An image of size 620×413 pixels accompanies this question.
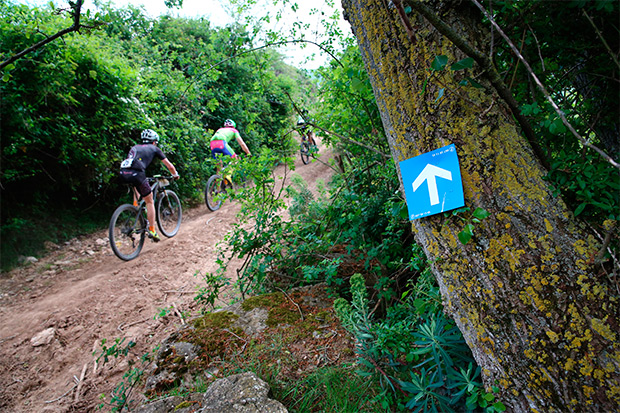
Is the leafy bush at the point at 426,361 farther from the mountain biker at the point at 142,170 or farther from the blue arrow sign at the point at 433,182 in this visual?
the mountain biker at the point at 142,170

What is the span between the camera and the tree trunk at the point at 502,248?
1006 mm

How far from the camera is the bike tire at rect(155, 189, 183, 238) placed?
20.6 ft

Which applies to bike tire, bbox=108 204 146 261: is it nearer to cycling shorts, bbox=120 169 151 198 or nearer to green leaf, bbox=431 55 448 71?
cycling shorts, bbox=120 169 151 198

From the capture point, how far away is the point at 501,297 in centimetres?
113

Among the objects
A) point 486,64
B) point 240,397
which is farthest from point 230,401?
point 486,64

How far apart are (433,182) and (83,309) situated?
4.58 metres

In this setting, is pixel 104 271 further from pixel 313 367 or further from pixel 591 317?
pixel 591 317

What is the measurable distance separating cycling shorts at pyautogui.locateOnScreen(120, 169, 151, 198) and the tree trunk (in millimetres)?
5062

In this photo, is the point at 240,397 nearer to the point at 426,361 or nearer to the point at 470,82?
the point at 426,361

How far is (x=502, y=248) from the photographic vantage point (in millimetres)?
1128

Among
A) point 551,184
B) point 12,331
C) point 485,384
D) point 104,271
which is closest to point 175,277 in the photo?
point 104,271

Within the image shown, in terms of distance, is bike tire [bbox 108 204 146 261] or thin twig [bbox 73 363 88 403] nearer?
thin twig [bbox 73 363 88 403]

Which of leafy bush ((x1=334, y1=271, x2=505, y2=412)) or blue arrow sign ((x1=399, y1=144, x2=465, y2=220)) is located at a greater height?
blue arrow sign ((x1=399, y1=144, x2=465, y2=220))

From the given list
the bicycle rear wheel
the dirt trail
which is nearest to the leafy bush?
the dirt trail
